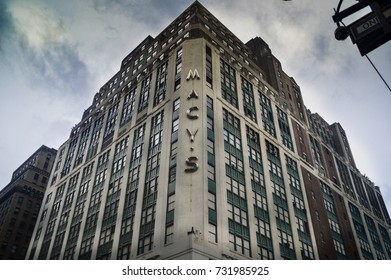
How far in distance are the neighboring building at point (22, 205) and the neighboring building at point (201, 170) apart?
2488 cm

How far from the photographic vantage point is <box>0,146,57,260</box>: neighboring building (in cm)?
7775

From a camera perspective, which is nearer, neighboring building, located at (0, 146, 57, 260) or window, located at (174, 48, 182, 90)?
window, located at (174, 48, 182, 90)

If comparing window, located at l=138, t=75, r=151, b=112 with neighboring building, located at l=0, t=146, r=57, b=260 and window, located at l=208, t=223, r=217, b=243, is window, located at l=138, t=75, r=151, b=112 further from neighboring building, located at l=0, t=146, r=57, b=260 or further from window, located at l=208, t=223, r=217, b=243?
neighboring building, located at l=0, t=146, r=57, b=260

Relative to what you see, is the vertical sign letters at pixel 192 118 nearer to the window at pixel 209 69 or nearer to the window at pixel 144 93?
the window at pixel 209 69

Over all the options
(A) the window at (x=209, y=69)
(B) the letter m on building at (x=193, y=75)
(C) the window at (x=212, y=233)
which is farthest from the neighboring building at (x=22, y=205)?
(C) the window at (x=212, y=233)

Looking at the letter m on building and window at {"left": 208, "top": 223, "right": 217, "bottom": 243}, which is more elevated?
the letter m on building

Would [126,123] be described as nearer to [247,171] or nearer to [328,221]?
[247,171]

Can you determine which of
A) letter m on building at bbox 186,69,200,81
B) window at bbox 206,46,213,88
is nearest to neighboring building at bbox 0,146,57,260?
letter m on building at bbox 186,69,200,81

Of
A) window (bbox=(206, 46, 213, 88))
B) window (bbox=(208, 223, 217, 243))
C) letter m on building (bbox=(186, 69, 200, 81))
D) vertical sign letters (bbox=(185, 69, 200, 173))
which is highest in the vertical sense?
window (bbox=(206, 46, 213, 88))

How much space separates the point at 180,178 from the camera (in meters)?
35.8

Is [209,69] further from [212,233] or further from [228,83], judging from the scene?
[212,233]

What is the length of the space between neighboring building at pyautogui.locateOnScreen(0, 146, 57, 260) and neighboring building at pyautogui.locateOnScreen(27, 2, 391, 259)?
81.6ft

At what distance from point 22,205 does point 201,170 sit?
6646cm
